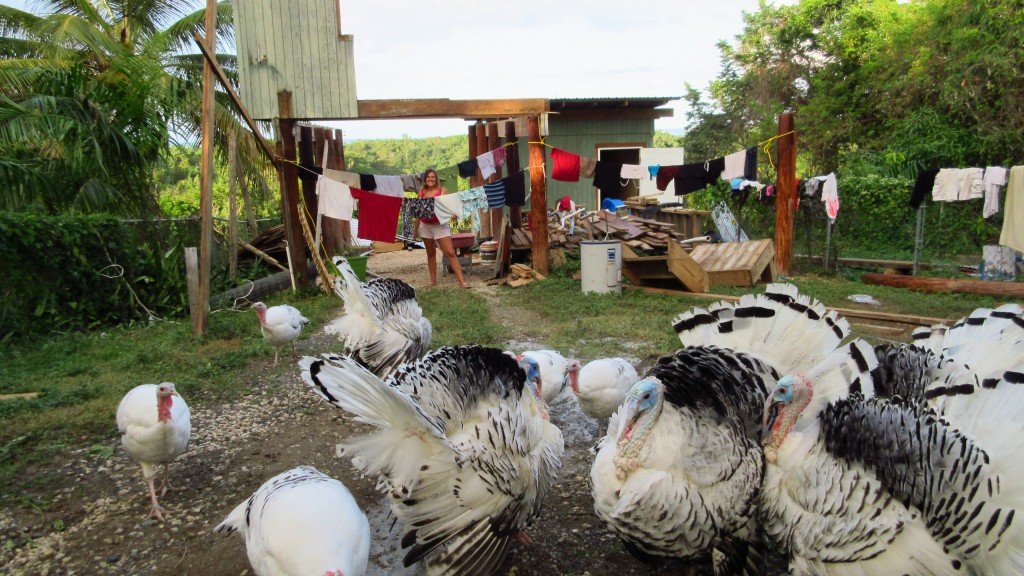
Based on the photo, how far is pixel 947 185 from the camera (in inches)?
386

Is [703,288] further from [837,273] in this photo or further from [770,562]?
[770,562]

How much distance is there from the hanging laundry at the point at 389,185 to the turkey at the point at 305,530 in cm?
782

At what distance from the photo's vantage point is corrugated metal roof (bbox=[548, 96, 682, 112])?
1603 centimetres

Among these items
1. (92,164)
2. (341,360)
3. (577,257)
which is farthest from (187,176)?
(341,360)

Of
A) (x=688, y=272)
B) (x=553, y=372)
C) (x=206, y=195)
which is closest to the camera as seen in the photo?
(x=553, y=372)

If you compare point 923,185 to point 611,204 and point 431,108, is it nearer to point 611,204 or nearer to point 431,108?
point 611,204

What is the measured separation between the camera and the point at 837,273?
36.1ft

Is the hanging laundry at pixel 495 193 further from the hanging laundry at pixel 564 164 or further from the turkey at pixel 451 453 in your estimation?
the turkey at pixel 451 453

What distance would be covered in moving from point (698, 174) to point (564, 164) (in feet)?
7.88

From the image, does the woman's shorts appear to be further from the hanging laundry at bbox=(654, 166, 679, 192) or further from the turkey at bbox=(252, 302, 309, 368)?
the turkey at bbox=(252, 302, 309, 368)

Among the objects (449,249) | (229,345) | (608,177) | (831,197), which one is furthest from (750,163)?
(229,345)

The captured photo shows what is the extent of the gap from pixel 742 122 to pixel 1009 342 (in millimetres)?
22002

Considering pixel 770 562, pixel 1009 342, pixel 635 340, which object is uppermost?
pixel 1009 342

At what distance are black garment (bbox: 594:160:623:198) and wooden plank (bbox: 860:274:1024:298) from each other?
14.8 ft
